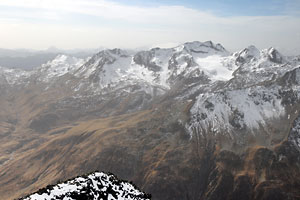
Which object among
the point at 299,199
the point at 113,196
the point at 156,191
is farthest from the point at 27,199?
the point at 299,199

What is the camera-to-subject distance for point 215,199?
194500 mm

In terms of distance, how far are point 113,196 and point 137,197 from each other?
516cm

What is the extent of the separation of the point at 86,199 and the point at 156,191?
15915cm

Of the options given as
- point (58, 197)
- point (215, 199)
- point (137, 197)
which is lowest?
point (215, 199)

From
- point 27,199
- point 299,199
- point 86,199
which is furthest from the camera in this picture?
point 299,199

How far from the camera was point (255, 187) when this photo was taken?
19875cm

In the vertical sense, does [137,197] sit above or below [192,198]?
above

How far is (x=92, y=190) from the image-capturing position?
169ft

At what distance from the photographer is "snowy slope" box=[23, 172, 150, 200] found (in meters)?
47.5

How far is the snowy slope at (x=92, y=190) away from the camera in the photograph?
47.5 m

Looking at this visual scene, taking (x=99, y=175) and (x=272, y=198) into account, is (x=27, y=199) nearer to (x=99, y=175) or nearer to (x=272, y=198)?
(x=99, y=175)

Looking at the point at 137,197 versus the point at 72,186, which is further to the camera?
the point at 137,197

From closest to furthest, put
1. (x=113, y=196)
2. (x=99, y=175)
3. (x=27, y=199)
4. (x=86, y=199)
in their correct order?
(x=27, y=199) → (x=86, y=199) → (x=113, y=196) → (x=99, y=175)

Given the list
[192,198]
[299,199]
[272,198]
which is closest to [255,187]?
[272,198]
